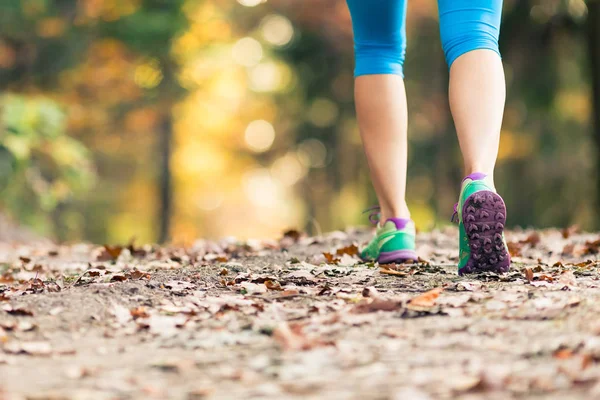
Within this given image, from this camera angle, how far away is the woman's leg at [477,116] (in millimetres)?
2582

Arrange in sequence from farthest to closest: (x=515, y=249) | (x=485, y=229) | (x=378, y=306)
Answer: (x=515, y=249) → (x=485, y=229) → (x=378, y=306)

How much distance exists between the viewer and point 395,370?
5.46 ft

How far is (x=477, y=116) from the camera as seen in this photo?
2.78 meters

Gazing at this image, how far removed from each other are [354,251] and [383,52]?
1104 mm

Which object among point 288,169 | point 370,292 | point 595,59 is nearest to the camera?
point 370,292

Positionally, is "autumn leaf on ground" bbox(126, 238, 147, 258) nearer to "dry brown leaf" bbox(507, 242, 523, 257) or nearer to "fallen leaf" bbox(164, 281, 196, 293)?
"fallen leaf" bbox(164, 281, 196, 293)

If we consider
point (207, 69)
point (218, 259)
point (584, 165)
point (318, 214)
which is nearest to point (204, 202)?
point (318, 214)

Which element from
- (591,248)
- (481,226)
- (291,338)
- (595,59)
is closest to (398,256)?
(481,226)

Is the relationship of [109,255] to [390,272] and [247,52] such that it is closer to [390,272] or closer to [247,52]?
[390,272]

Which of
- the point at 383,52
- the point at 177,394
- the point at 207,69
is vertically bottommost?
the point at 177,394

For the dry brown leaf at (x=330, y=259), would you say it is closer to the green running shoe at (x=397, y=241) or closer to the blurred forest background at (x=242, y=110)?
the green running shoe at (x=397, y=241)

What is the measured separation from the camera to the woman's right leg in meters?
3.32

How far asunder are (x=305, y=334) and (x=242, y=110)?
20.2 meters

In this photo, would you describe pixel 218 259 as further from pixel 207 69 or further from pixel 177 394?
pixel 207 69
